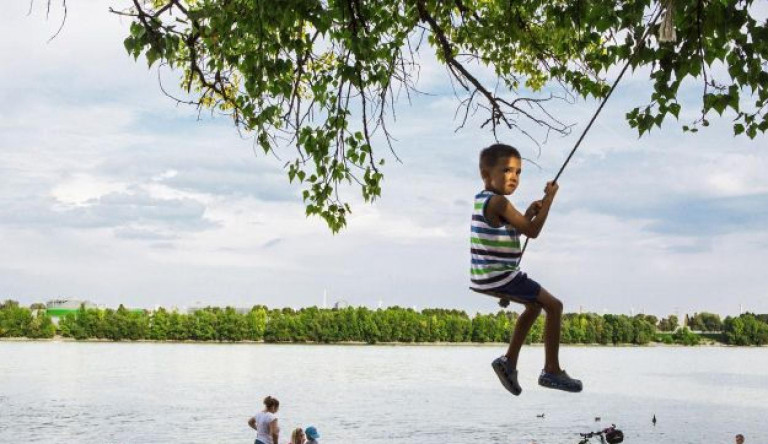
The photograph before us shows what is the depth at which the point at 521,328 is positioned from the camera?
6164 mm

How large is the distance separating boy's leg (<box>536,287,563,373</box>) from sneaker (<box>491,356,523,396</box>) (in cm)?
20

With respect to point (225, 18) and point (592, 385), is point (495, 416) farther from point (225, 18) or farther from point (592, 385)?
point (225, 18)

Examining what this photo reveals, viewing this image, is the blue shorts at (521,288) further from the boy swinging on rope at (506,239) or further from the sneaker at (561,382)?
the sneaker at (561,382)

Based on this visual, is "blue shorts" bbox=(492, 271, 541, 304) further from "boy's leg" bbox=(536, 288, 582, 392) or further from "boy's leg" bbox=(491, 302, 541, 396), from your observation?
"boy's leg" bbox=(491, 302, 541, 396)

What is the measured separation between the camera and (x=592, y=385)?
158 meters

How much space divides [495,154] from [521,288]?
749mm

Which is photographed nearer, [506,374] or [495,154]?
[495,154]

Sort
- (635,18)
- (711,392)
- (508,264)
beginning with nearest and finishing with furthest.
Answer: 1. (508,264)
2. (635,18)
3. (711,392)

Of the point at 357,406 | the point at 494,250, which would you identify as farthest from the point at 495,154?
the point at 357,406

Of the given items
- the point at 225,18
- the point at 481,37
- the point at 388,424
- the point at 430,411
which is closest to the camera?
the point at 225,18

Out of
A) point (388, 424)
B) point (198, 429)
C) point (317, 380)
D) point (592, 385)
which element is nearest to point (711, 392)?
point (592, 385)

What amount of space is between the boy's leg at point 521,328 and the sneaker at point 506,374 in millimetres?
48

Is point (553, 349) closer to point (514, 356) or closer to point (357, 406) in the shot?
point (514, 356)

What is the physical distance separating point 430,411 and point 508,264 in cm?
10282
